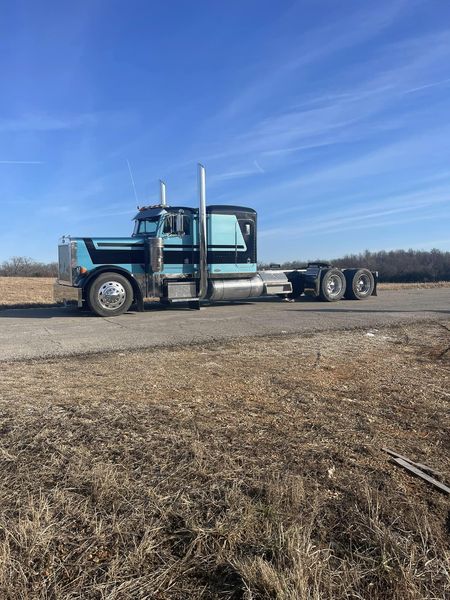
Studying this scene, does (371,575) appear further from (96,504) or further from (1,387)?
(1,387)

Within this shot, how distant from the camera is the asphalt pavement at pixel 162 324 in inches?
326

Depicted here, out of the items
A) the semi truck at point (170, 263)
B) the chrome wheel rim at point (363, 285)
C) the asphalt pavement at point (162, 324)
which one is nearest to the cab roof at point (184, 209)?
the semi truck at point (170, 263)

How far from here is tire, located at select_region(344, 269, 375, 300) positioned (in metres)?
18.3

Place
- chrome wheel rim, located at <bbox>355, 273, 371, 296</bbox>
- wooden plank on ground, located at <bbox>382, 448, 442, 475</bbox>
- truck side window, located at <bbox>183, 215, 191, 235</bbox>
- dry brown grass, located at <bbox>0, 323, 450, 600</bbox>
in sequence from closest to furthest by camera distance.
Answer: dry brown grass, located at <bbox>0, 323, 450, 600</bbox> < wooden plank on ground, located at <bbox>382, 448, 442, 475</bbox> < truck side window, located at <bbox>183, 215, 191, 235</bbox> < chrome wheel rim, located at <bbox>355, 273, 371, 296</bbox>

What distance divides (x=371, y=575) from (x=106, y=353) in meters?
5.96

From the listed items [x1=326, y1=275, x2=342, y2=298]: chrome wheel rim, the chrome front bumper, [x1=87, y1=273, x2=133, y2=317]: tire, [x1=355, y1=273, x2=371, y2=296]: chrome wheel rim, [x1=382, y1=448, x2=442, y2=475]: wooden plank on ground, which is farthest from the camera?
[x1=355, y1=273, x2=371, y2=296]: chrome wheel rim

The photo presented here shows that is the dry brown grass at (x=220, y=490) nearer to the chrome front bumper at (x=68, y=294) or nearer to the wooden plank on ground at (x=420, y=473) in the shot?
the wooden plank on ground at (x=420, y=473)

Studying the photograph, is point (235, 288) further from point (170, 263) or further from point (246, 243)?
point (170, 263)

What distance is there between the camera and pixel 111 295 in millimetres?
12758

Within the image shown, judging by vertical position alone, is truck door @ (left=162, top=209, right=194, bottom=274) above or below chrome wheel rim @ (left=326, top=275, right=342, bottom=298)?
above

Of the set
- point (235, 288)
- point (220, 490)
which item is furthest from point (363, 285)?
point (220, 490)

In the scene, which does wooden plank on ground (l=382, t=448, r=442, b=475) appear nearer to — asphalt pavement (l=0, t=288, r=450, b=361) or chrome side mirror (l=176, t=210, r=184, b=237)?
asphalt pavement (l=0, t=288, r=450, b=361)

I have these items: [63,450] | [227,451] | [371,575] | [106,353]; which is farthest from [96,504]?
[106,353]

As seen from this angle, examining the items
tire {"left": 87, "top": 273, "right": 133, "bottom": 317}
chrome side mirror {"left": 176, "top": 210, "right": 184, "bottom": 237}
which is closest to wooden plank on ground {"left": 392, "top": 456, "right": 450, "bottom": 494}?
tire {"left": 87, "top": 273, "right": 133, "bottom": 317}
